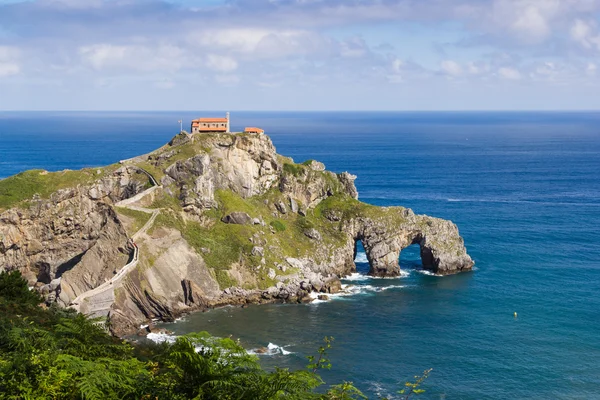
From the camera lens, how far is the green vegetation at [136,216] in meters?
85.2

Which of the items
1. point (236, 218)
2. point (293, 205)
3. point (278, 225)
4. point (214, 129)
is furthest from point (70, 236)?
point (293, 205)

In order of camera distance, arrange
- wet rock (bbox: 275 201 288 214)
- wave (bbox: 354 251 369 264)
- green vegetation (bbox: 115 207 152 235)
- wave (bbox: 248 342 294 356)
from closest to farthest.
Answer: wave (bbox: 248 342 294 356) < green vegetation (bbox: 115 207 152 235) < wet rock (bbox: 275 201 288 214) < wave (bbox: 354 251 369 264)

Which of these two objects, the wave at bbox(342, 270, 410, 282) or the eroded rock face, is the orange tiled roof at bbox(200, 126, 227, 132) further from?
the wave at bbox(342, 270, 410, 282)

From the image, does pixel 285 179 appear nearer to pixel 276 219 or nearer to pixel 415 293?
pixel 276 219

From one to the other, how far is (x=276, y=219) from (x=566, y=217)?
62.8m

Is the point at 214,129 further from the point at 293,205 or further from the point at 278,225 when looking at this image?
the point at 278,225

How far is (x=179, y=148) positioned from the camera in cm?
10175

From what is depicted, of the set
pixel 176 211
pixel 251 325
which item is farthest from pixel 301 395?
pixel 176 211

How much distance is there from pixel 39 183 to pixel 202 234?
2627 centimetres

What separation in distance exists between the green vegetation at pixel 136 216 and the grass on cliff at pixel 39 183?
12844 mm

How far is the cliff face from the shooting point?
80000mm

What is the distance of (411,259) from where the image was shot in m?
108

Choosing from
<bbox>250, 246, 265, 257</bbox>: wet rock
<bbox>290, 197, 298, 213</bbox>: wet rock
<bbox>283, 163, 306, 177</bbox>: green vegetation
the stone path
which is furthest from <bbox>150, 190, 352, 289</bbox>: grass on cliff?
the stone path

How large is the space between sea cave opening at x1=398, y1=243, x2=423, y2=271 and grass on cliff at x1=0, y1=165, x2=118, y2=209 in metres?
48.7
